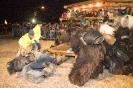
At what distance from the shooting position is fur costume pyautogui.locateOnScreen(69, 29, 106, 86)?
621 centimetres

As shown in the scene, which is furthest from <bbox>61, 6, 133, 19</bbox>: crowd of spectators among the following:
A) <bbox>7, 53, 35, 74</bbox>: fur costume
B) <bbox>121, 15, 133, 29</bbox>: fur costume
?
<bbox>7, 53, 35, 74</bbox>: fur costume

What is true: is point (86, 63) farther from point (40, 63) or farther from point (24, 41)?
point (24, 41)

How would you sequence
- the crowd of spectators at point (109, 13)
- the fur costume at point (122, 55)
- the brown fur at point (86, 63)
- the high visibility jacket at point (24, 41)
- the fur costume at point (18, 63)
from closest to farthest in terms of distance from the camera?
the brown fur at point (86, 63) → the fur costume at point (18, 63) → the high visibility jacket at point (24, 41) → the fur costume at point (122, 55) → the crowd of spectators at point (109, 13)

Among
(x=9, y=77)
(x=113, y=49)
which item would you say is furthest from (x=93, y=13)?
(x=9, y=77)

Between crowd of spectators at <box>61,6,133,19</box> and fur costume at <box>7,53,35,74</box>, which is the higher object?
crowd of spectators at <box>61,6,133,19</box>

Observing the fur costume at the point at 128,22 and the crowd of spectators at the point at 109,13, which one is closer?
the fur costume at the point at 128,22

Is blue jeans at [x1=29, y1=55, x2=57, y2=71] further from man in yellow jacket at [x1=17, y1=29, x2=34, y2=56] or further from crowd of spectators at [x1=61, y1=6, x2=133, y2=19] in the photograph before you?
crowd of spectators at [x1=61, y1=6, x2=133, y2=19]

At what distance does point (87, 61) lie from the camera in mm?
6371

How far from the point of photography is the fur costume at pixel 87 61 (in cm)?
621

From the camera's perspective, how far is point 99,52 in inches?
261

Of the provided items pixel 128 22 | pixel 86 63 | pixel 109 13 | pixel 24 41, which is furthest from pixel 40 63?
pixel 109 13

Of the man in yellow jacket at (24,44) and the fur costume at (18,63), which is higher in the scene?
the man in yellow jacket at (24,44)

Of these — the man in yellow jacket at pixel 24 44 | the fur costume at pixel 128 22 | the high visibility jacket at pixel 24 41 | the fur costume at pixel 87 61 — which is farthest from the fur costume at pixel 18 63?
the fur costume at pixel 128 22

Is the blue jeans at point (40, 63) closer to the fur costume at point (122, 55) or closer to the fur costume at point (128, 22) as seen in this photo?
the fur costume at point (122, 55)
